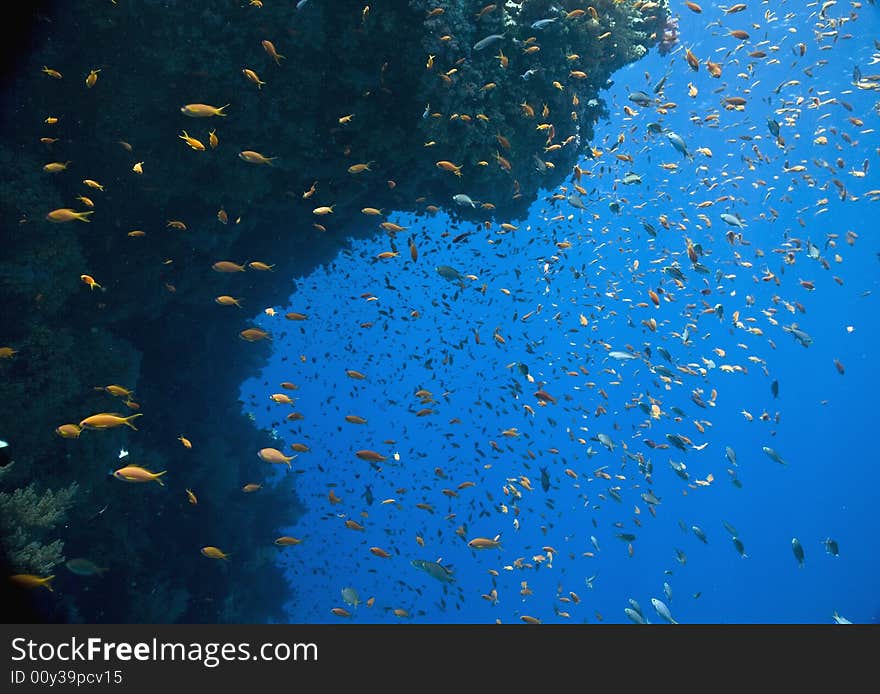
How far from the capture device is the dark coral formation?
7.79 metres

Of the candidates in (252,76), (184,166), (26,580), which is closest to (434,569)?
(26,580)

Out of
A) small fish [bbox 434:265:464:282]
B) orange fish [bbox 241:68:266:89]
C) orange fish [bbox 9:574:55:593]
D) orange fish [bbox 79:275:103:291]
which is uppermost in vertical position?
orange fish [bbox 241:68:266:89]

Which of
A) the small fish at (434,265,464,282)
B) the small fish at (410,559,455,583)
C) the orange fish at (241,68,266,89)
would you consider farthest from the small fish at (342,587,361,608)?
the orange fish at (241,68,266,89)

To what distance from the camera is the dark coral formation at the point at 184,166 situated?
779 centimetres

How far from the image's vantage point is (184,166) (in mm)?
9078

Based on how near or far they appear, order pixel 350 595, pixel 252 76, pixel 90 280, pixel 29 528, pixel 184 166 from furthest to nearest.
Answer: pixel 184 166 → pixel 350 595 → pixel 90 280 → pixel 252 76 → pixel 29 528

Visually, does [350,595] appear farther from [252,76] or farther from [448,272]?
[252,76]

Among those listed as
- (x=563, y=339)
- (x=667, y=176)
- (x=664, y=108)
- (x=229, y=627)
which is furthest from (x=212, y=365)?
(x=563, y=339)

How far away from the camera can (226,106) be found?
27.6 feet

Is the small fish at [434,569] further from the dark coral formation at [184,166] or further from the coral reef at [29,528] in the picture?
the dark coral formation at [184,166]

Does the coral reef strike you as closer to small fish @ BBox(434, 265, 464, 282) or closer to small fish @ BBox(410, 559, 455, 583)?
small fish @ BBox(410, 559, 455, 583)

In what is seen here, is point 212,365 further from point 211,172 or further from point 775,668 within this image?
point 775,668

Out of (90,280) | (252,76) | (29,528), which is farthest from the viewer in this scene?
(90,280)

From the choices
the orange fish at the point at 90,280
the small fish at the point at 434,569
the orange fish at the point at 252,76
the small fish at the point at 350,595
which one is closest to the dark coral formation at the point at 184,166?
the orange fish at the point at 90,280
